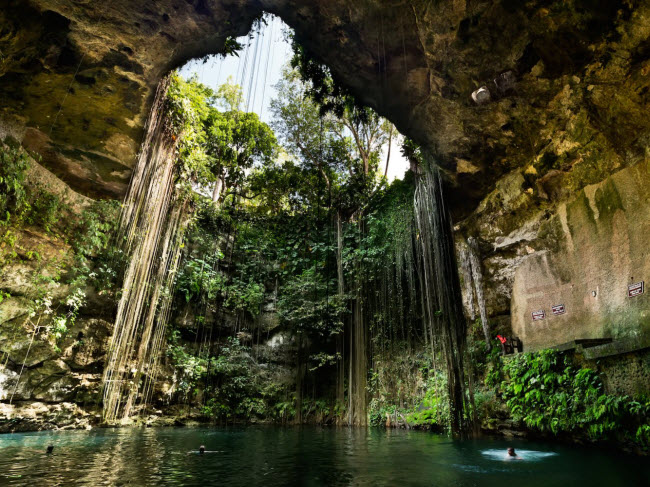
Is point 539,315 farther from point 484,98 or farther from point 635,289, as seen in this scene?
point 484,98

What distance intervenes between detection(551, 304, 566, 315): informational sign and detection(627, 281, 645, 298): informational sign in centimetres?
114

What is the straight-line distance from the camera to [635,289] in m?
4.39

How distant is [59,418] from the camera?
6344mm

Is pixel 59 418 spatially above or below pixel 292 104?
below

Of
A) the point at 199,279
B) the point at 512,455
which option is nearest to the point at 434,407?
the point at 512,455

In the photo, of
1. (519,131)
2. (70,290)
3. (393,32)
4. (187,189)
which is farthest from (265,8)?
(70,290)

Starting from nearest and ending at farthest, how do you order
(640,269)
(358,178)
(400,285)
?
(640,269) → (400,285) → (358,178)

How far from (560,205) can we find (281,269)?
26.2 feet

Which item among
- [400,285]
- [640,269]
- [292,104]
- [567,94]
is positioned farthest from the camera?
[292,104]

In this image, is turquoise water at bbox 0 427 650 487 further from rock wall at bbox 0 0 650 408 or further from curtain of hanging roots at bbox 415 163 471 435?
rock wall at bbox 0 0 650 408

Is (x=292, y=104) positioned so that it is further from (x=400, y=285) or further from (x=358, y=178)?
(x=400, y=285)

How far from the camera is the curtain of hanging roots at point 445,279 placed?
5.59 m

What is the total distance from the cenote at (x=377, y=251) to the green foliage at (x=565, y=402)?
0.10 feet

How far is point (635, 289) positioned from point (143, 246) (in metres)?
7.56
